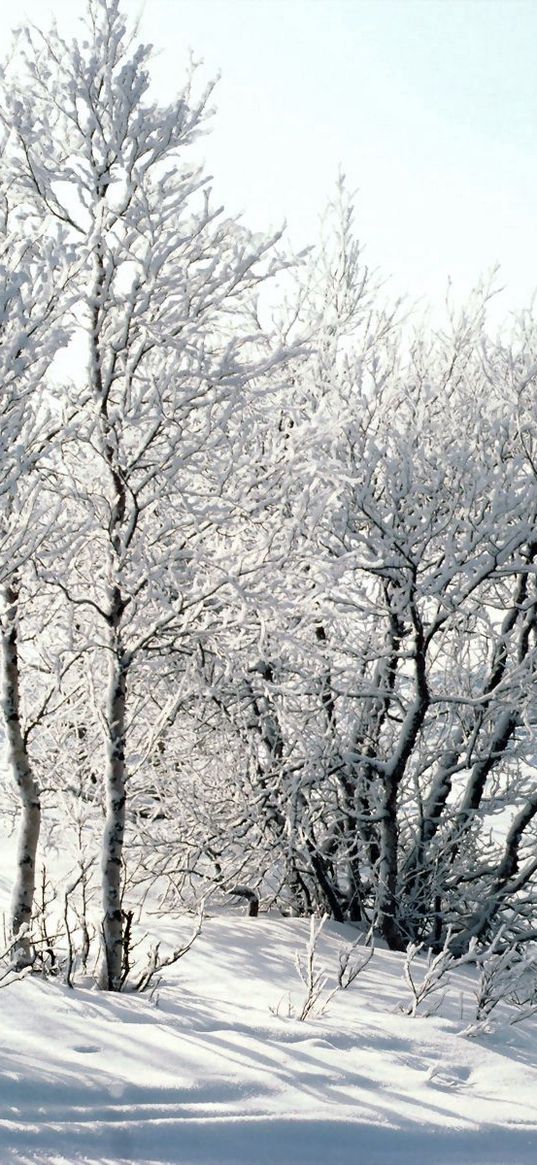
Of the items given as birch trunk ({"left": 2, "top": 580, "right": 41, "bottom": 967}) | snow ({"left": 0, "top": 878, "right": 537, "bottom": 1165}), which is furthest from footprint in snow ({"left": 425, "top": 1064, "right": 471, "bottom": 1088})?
birch trunk ({"left": 2, "top": 580, "right": 41, "bottom": 967})

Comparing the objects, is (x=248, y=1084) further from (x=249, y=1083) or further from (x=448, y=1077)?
(x=448, y=1077)

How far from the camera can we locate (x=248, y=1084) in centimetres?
378

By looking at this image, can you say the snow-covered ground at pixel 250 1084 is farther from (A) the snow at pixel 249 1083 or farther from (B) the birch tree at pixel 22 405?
(B) the birch tree at pixel 22 405

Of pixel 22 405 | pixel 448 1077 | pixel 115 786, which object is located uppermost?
pixel 22 405

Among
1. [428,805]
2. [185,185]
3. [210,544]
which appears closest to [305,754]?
[428,805]

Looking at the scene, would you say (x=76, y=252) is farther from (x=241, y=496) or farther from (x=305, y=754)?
(x=305, y=754)

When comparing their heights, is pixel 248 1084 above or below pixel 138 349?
below

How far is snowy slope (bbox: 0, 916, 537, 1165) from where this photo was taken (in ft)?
11.0

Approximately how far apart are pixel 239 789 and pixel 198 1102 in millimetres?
4861

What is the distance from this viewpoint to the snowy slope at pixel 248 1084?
11.0 ft

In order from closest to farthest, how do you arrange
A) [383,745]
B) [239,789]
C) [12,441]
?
1. [12,441]
2. [239,789]
3. [383,745]

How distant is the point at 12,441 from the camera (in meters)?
4.25

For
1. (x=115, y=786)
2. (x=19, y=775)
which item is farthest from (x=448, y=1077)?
(x=19, y=775)

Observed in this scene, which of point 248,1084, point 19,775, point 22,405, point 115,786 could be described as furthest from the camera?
point 19,775
